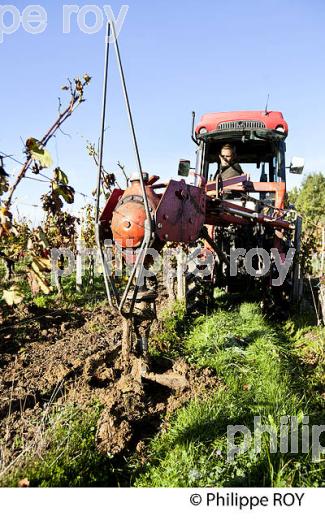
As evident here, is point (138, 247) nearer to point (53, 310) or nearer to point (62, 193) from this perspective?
point (62, 193)

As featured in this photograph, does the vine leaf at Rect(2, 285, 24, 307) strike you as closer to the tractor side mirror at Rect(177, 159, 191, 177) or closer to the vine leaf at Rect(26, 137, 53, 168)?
the vine leaf at Rect(26, 137, 53, 168)

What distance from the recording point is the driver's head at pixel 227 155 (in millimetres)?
7098

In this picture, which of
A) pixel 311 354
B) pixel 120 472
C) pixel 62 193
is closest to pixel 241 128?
pixel 311 354

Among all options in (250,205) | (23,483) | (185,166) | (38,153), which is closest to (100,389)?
(23,483)

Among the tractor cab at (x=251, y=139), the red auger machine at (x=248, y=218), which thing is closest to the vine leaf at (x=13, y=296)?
the red auger machine at (x=248, y=218)

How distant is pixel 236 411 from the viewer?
3371 millimetres

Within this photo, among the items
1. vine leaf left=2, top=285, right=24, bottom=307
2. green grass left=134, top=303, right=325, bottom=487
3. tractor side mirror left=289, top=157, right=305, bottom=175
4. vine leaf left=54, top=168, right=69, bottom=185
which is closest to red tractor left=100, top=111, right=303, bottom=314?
tractor side mirror left=289, top=157, right=305, bottom=175

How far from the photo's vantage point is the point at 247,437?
299 centimetres

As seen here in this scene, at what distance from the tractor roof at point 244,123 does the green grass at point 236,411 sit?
3091 mm

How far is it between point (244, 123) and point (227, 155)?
0.57 metres

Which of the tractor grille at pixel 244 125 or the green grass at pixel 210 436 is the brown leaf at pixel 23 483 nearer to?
the green grass at pixel 210 436

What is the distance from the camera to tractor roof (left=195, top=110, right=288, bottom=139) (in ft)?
22.3

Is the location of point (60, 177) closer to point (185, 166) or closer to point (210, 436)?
point (210, 436)

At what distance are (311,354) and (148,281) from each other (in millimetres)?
2865
